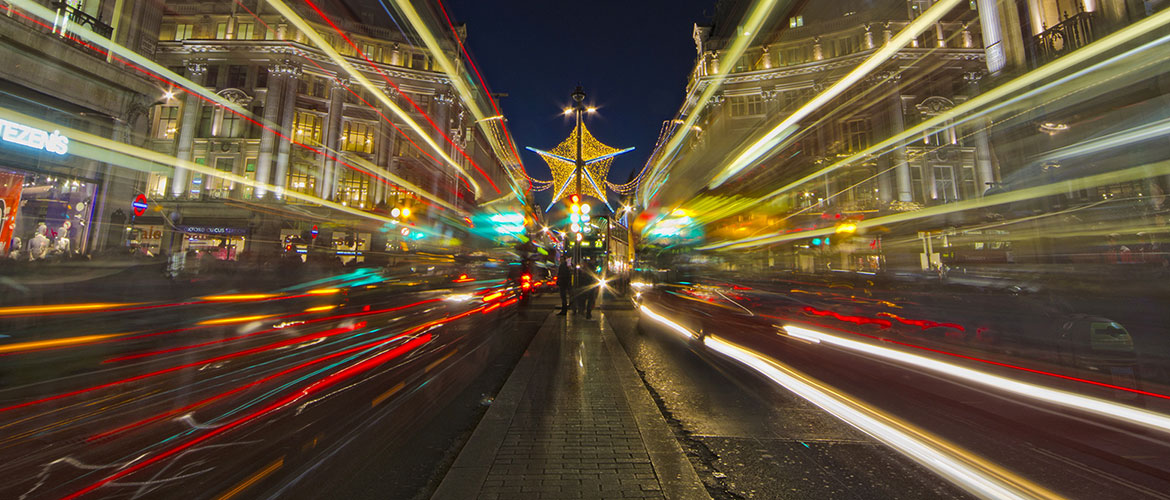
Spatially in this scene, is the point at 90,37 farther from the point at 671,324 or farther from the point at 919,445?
the point at 919,445

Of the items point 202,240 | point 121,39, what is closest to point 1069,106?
point 121,39

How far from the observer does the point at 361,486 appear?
116 inches

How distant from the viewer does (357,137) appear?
1654 inches

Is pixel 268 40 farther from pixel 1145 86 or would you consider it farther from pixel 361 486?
pixel 1145 86

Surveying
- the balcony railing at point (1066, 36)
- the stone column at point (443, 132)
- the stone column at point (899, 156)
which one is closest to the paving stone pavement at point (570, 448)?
the balcony railing at point (1066, 36)

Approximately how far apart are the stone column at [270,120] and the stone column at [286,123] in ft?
0.44

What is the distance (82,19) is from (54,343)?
15145 millimetres

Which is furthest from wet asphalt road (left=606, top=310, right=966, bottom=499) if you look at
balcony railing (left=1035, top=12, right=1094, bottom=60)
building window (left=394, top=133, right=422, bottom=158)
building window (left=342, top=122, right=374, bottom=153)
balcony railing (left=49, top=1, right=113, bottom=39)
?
building window (left=394, top=133, right=422, bottom=158)

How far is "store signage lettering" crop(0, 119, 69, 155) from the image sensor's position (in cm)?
1271

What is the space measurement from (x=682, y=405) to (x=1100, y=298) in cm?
1331

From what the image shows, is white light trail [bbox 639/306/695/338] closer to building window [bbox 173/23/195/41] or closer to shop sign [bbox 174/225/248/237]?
shop sign [bbox 174/225/248/237]

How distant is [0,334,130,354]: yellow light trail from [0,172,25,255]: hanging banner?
9912 mm

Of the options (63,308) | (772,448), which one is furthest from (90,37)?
(772,448)

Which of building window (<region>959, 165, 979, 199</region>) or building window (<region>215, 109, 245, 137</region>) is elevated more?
building window (<region>215, 109, 245, 137</region>)
